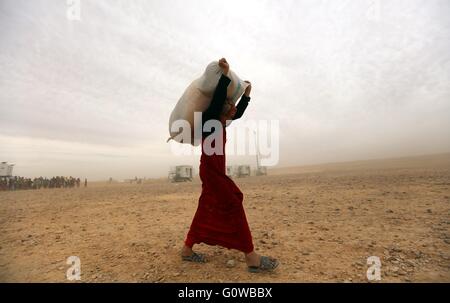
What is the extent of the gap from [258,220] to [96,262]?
10.7 feet

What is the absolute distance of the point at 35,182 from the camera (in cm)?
2567

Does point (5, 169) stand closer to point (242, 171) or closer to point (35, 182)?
point (35, 182)

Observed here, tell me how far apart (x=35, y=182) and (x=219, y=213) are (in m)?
30.3

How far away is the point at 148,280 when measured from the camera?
9.05ft

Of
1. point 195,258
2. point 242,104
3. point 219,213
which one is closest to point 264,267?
point 219,213

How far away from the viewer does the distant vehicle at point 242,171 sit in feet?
112

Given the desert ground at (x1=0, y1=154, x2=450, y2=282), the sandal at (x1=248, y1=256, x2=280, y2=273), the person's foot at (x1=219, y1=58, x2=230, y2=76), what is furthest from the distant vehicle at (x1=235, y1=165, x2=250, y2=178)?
the person's foot at (x1=219, y1=58, x2=230, y2=76)

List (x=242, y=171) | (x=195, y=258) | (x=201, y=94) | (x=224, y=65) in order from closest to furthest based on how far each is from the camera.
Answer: (x=224, y=65) < (x=201, y=94) < (x=195, y=258) < (x=242, y=171)

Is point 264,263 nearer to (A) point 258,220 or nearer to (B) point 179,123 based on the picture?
(B) point 179,123

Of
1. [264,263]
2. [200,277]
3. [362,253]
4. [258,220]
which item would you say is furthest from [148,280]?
[258,220]

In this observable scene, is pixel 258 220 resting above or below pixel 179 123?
below

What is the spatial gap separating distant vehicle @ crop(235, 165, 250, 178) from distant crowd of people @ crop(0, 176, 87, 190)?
19947mm

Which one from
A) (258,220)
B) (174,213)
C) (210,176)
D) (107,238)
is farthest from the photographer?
(174,213)
